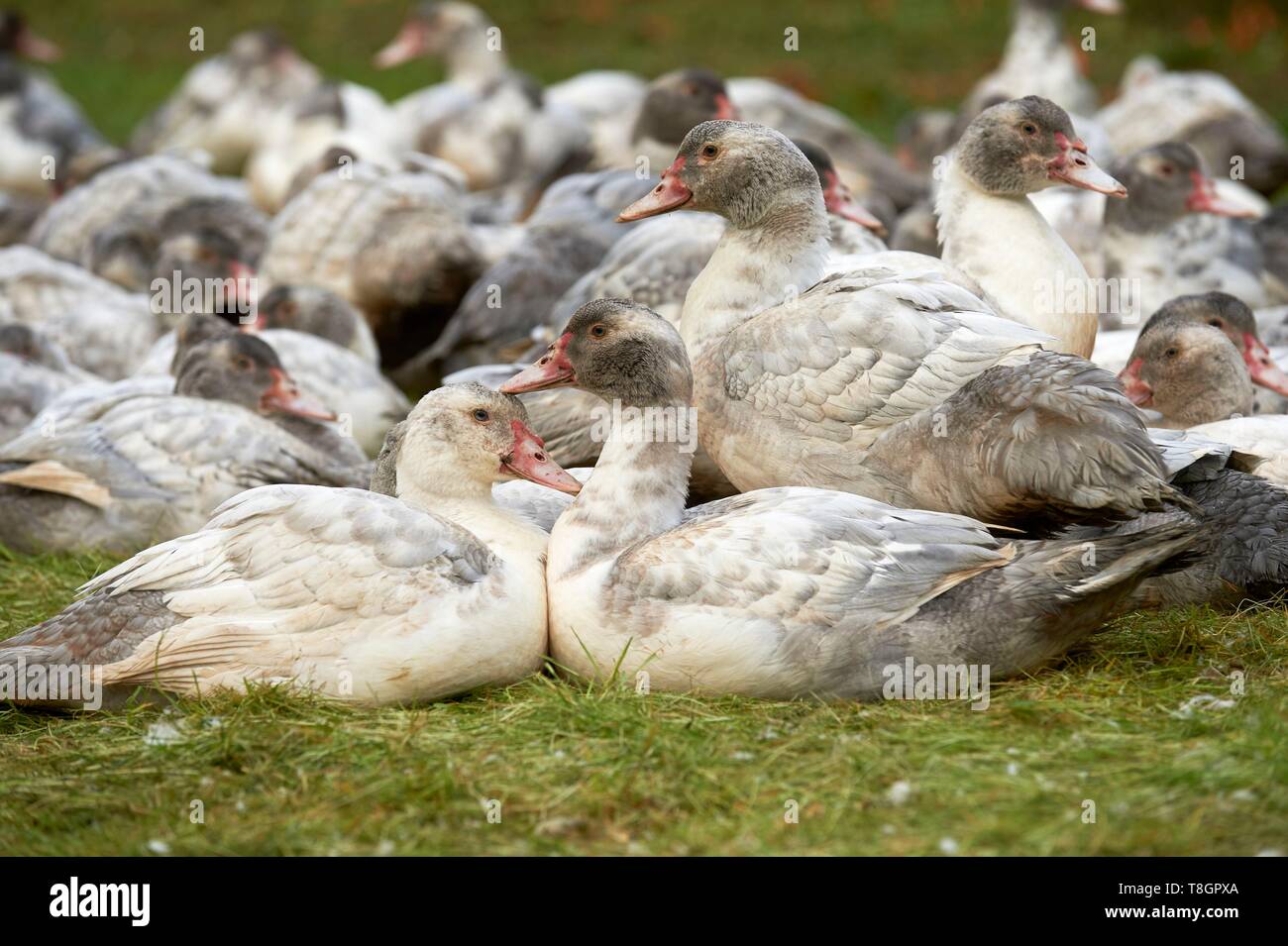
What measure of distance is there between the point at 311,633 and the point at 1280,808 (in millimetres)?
2679

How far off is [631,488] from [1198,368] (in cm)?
255

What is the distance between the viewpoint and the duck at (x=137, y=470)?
7.10m

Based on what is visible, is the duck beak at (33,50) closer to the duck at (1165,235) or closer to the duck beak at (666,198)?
the duck at (1165,235)

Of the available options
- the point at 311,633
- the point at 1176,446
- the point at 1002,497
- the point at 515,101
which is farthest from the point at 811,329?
the point at 515,101

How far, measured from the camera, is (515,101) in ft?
47.0

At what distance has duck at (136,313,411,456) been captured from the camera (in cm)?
833

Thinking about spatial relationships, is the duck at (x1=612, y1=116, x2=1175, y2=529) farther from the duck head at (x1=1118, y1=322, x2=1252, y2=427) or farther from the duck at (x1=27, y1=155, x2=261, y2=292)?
the duck at (x1=27, y1=155, x2=261, y2=292)

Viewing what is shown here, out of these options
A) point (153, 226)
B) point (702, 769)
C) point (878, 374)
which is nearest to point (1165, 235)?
point (878, 374)

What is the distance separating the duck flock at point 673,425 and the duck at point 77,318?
2cm

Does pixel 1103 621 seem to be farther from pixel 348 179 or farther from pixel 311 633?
pixel 348 179

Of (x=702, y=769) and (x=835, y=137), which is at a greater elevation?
(x=835, y=137)

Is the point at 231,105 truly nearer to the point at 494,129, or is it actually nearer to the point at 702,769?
the point at 494,129

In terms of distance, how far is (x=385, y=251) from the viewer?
10070mm
